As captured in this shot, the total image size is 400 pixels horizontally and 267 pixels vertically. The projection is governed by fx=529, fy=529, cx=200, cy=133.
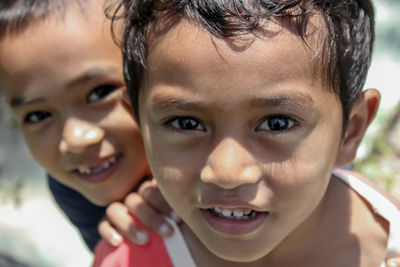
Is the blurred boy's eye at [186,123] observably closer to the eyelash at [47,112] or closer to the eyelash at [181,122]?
the eyelash at [181,122]

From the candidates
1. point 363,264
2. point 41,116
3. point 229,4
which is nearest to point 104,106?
point 41,116

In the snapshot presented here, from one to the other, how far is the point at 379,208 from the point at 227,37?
72 centimetres

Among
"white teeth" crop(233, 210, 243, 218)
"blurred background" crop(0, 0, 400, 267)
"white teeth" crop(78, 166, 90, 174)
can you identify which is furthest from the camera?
"blurred background" crop(0, 0, 400, 267)

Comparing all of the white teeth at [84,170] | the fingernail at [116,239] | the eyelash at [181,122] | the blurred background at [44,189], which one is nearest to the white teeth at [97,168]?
the white teeth at [84,170]

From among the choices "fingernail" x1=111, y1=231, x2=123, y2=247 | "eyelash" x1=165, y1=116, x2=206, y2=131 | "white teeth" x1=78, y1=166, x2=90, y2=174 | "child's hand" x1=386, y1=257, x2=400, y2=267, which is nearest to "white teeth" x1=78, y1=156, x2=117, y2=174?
"white teeth" x1=78, y1=166, x2=90, y2=174

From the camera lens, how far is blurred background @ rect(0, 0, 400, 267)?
285cm

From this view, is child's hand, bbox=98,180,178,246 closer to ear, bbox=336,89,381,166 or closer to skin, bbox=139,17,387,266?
skin, bbox=139,17,387,266

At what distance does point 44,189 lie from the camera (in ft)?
10.6

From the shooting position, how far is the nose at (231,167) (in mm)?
1049

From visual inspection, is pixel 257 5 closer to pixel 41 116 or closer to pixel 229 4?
pixel 229 4

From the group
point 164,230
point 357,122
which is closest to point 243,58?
point 357,122

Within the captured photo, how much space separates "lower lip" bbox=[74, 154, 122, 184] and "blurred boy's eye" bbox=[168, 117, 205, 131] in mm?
555

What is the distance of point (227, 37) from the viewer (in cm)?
104

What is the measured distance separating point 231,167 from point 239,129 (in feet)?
0.26
